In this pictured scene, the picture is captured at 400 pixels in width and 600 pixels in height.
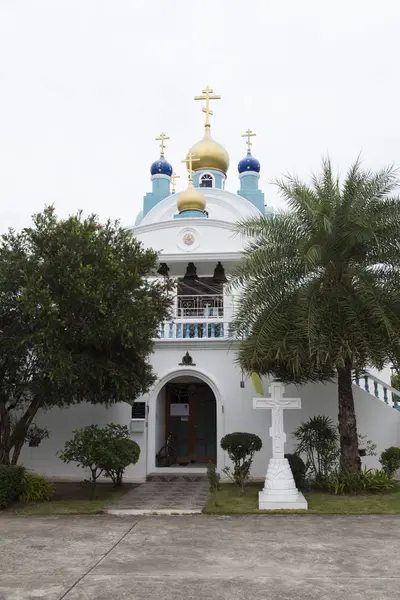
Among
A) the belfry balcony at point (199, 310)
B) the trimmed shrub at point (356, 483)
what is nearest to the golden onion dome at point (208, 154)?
the belfry balcony at point (199, 310)

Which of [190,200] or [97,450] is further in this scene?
[190,200]

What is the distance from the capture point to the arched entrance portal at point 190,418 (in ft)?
51.2

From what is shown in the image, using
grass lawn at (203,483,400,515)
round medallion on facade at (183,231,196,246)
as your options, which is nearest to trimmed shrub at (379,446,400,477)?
grass lawn at (203,483,400,515)

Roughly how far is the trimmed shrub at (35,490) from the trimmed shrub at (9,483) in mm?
304

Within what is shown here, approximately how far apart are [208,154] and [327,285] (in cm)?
1586

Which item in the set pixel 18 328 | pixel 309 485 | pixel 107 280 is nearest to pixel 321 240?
pixel 107 280

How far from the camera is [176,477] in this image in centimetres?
1360

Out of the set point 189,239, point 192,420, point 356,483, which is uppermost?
point 189,239

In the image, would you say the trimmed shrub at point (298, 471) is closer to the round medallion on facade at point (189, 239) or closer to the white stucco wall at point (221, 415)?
the white stucco wall at point (221, 415)

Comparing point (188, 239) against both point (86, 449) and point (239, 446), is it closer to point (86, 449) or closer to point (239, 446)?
point (239, 446)

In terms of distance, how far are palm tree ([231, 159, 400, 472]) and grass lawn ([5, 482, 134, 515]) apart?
3851mm

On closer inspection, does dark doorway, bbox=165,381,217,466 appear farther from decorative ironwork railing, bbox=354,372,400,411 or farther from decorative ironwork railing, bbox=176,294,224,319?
decorative ironwork railing, bbox=354,372,400,411

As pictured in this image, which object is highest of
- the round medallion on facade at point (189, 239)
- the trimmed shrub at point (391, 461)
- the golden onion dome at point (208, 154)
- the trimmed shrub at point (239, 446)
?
the golden onion dome at point (208, 154)

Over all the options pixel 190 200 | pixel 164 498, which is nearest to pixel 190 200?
pixel 190 200
